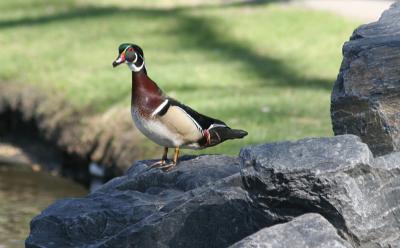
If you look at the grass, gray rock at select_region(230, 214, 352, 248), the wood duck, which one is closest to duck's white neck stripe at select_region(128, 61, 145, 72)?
the wood duck

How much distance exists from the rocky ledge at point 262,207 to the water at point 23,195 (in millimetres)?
2183

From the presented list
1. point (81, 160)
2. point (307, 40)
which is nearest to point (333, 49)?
point (307, 40)

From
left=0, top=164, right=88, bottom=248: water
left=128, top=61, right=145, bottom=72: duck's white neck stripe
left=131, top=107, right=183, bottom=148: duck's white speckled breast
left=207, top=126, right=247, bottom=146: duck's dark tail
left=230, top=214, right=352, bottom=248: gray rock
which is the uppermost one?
left=128, top=61, right=145, bottom=72: duck's white neck stripe

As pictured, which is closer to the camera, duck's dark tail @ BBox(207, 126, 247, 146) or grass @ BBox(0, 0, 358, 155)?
duck's dark tail @ BBox(207, 126, 247, 146)

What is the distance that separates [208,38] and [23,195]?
5457 millimetres

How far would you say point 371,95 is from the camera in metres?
5.74

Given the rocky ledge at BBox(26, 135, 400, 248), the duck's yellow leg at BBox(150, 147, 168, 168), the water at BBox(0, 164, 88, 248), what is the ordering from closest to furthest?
the rocky ledge at BBox(26, 135, 400, 248), the duck's yellow leg at BBox(150, 147, 168, 168), the water at BBox(0, 164, 88, 248)

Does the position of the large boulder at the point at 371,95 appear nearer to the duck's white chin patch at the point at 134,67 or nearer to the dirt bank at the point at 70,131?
the duck's white chin patch at the point at 134,67

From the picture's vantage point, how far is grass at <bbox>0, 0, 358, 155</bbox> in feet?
34.8

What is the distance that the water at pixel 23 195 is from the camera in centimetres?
859

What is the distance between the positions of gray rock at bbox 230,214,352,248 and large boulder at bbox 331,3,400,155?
3.89 feet

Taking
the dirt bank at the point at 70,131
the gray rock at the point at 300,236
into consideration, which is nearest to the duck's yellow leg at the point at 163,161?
the gray rock at the point at 300,236

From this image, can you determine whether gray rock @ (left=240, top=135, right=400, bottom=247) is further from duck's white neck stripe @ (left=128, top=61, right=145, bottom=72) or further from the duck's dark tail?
the duck's dark tail

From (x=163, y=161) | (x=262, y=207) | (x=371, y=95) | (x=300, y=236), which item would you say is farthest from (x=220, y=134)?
(x=300, y=236)
